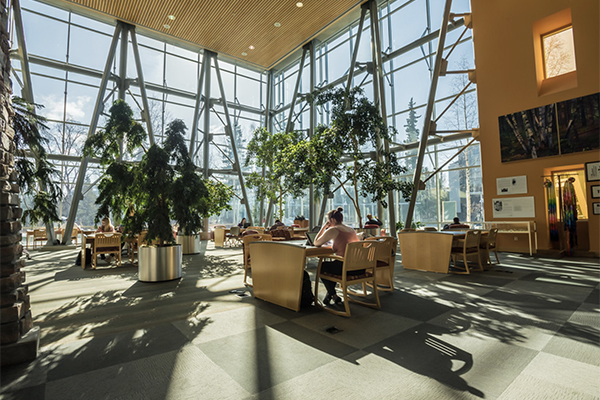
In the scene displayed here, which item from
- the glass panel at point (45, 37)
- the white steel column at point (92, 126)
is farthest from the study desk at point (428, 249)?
the glass panel at point (45, 37)

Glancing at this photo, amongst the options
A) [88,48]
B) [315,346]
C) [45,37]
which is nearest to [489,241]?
[315,346]

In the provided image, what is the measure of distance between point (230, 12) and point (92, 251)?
869 centimetres

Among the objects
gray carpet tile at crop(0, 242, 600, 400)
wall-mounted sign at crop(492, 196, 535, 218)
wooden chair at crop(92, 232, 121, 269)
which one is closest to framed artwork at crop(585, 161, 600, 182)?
wall-mounted sign at crop(492, 196, 535, 218)

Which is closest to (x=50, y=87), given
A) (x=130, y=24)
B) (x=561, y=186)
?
(x=130, y=24)

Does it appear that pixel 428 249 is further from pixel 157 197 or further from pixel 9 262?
pixel 9 262

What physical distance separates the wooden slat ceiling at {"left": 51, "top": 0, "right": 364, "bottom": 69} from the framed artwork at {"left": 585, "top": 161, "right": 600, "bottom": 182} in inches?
321

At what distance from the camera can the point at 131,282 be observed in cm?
520

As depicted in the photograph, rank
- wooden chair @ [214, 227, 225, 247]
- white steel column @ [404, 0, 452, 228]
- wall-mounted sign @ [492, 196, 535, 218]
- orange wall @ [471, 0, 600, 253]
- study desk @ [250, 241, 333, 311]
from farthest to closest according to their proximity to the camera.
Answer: wooden chair @ [214, 227, 225, 247] < white steel column @ [404, 0, 452, 228] < wall-mounted sign @ [492, 196, 535, 218] < orange wall @ [471, 0, 600, 253] < study desk @ [250, 241, 333, 311]

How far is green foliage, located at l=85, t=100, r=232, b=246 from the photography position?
5059mm

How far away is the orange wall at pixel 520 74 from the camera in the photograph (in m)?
7.09

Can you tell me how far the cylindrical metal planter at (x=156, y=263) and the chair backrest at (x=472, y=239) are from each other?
4985 mm

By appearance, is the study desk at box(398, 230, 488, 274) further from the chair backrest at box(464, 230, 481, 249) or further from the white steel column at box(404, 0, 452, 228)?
the white steel column at box(404, 0, 452, 228)

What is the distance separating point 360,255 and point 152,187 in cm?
350

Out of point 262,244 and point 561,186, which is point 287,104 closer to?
point 561,186
